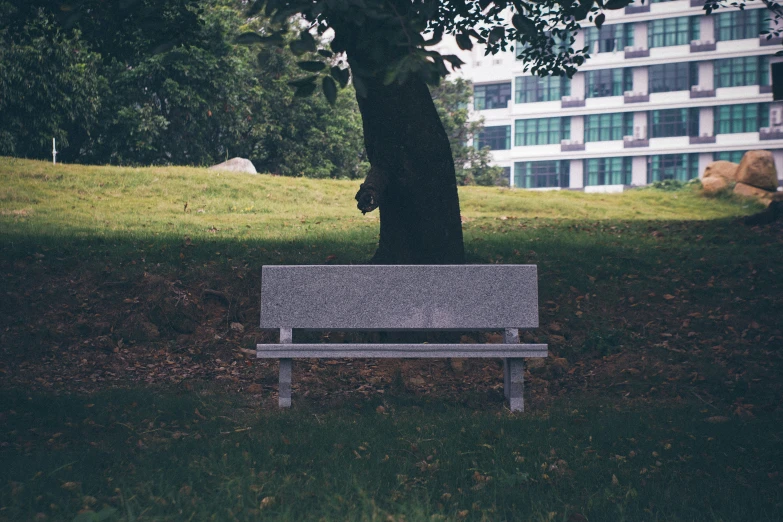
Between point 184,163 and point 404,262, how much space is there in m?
24.2

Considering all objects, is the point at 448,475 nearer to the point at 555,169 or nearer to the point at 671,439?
the point at 671,439

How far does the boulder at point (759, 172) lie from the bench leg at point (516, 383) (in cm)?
2154

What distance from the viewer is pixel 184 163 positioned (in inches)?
1182

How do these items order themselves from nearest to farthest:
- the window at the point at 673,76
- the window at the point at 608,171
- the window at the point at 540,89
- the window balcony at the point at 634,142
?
the window at the point at 673,76
the window balcony at the point at 634,142
the window at the point at 608,171
the window at the point at 540,89

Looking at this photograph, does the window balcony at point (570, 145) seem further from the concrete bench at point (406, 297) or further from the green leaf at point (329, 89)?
the green leaf at point (329, 89)

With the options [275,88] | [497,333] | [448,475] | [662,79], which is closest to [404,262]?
[497,333]

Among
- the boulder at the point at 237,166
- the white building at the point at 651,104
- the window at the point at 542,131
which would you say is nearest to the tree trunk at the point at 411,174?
the boulder at the point at 237,166

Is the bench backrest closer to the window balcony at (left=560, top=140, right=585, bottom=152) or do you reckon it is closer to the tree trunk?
the tree trunk

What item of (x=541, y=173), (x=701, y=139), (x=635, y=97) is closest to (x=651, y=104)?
(x=635, y=97)

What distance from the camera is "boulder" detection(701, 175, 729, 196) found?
82.2 ft

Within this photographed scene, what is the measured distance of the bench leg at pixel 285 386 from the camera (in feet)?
18.0

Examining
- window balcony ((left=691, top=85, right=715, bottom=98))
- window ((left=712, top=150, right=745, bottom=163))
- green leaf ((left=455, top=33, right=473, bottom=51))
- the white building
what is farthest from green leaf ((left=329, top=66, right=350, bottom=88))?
window balcony ((left=691, top=85, right=715, bottom=98))

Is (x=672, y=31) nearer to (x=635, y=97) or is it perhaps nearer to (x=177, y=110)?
(x=635, y=97)

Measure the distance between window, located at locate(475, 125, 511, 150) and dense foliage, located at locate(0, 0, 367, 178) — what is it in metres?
30.7
